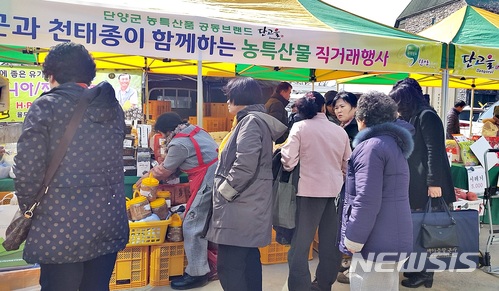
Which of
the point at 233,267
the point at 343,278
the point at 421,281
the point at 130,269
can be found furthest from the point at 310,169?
the point at 130,269

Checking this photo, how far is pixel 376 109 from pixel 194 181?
1617 mm

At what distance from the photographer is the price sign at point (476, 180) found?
4.14 m

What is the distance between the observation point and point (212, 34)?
10.8 ft

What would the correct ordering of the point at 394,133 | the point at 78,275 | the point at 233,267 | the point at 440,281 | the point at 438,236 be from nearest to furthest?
1. the point at 78,275
2. the point at 394,133
3. the point at 233,267
4. the point at 438,236
5. the point at 440,281

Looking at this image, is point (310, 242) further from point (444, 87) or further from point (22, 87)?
point (22, 87)

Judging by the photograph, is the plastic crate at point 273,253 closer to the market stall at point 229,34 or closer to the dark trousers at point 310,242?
the dark trousers at point 310,242

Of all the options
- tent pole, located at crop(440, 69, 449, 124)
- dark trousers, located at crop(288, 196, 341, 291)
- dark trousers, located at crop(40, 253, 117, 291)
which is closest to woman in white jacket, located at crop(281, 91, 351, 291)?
dark trousers, located at crop(288, 196, 341, 291)

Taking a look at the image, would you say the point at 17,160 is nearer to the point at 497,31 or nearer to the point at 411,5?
the point at 497,31

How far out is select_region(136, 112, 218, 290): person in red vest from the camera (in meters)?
3.16

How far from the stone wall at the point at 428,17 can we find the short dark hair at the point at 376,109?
2242 centimetres

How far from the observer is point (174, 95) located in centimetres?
1188

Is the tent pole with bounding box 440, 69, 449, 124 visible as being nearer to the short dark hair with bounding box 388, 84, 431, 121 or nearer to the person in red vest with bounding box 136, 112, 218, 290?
the short dark hair with bounding box 388, 84, 431, 121

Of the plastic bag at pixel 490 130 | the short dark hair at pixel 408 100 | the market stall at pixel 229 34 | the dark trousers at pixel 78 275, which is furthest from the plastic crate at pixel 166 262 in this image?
the plastic bag at pixel 490 130

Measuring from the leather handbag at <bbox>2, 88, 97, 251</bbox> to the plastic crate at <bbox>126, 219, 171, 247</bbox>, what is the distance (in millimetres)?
1331
